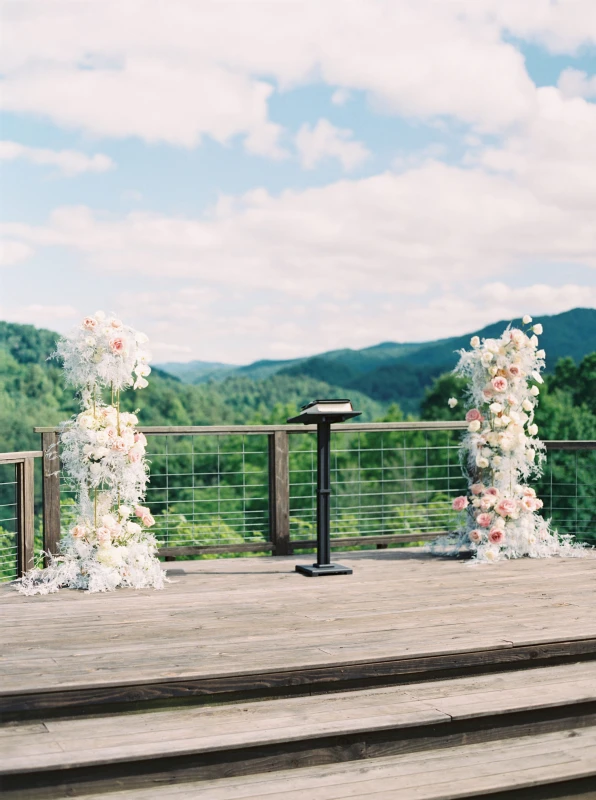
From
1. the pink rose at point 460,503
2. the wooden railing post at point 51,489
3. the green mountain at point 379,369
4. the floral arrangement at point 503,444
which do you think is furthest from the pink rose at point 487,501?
the green mountain at point 379,369

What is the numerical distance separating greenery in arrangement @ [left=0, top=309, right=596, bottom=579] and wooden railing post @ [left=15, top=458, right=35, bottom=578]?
1410 cm

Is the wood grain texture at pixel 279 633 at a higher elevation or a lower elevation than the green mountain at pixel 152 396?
lower

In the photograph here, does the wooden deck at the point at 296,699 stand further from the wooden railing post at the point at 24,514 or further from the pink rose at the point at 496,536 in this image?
the pink rose at the point at 496,536

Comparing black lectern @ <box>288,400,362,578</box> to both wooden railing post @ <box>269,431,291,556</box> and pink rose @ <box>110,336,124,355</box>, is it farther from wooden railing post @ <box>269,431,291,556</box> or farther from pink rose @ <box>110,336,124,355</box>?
pink rose @ <box>110,336,124,355</box>

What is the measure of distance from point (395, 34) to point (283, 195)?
1518cm

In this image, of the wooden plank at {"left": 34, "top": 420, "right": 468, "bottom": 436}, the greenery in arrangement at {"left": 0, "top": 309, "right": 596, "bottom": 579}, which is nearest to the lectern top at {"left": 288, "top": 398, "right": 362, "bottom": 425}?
the wooden plank at {"left": 34, "top": 420, "right": 468, "bottom": 436}

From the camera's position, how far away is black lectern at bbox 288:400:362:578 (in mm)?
5383

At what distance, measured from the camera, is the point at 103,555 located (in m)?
5.12

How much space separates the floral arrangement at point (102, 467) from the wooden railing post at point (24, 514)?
28 centimetres

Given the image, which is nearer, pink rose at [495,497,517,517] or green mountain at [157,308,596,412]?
pink rose at [495,497,517,517]

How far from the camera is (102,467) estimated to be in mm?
5199

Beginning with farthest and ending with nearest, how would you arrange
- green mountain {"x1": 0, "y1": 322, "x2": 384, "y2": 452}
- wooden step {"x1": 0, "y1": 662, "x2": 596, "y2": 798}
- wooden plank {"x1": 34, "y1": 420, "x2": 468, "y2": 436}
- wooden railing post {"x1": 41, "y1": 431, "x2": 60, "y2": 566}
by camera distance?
green mountain {"x1": 0, "y1": 322, "x2": 384, "y2": 452}, wooden plank {"x1": 34, "y1": 420, "x2": 468, "y2": 436}, wooden railing post {"x1": 41, "y1": 431, "x2": 60, "y2": 566}, wooden step {"x1": 0, "y1": 662, "x2": 596, "y2": 798}

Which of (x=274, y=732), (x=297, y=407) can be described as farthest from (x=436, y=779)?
(x=297, y=407)

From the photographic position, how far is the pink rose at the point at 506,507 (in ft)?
19.4
